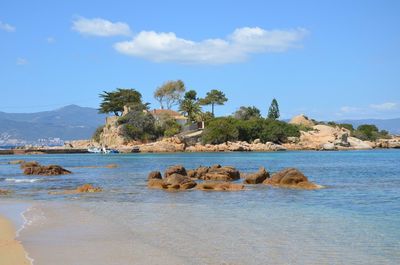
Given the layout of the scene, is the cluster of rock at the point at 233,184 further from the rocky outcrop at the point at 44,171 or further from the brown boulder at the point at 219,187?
the rocky outcrop at the point at 44,171

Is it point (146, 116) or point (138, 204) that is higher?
point (146, 116)

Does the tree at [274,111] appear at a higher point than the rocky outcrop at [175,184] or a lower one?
higher

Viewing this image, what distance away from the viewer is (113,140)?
130375 mm

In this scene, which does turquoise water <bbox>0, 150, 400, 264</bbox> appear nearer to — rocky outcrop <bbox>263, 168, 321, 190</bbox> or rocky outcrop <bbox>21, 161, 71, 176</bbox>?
rocky outcrop <bbox>263, 168, 321, 190</bbox>

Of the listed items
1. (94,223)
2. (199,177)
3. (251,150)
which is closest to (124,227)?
(94,223)

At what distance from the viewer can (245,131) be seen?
120 meters

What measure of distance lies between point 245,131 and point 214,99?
75.2 feet

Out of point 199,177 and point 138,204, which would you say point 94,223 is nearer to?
point 138,204

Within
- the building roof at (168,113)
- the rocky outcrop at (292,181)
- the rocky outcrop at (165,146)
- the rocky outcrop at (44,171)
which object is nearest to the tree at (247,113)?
the building roof at (168,113)

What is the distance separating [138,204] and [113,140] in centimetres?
10810

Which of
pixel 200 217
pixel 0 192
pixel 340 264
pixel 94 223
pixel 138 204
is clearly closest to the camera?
pixel 340 264

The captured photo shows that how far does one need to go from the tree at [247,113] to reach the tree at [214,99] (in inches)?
203

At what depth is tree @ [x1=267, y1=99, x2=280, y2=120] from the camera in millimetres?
146625

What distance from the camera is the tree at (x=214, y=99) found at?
140 meters
